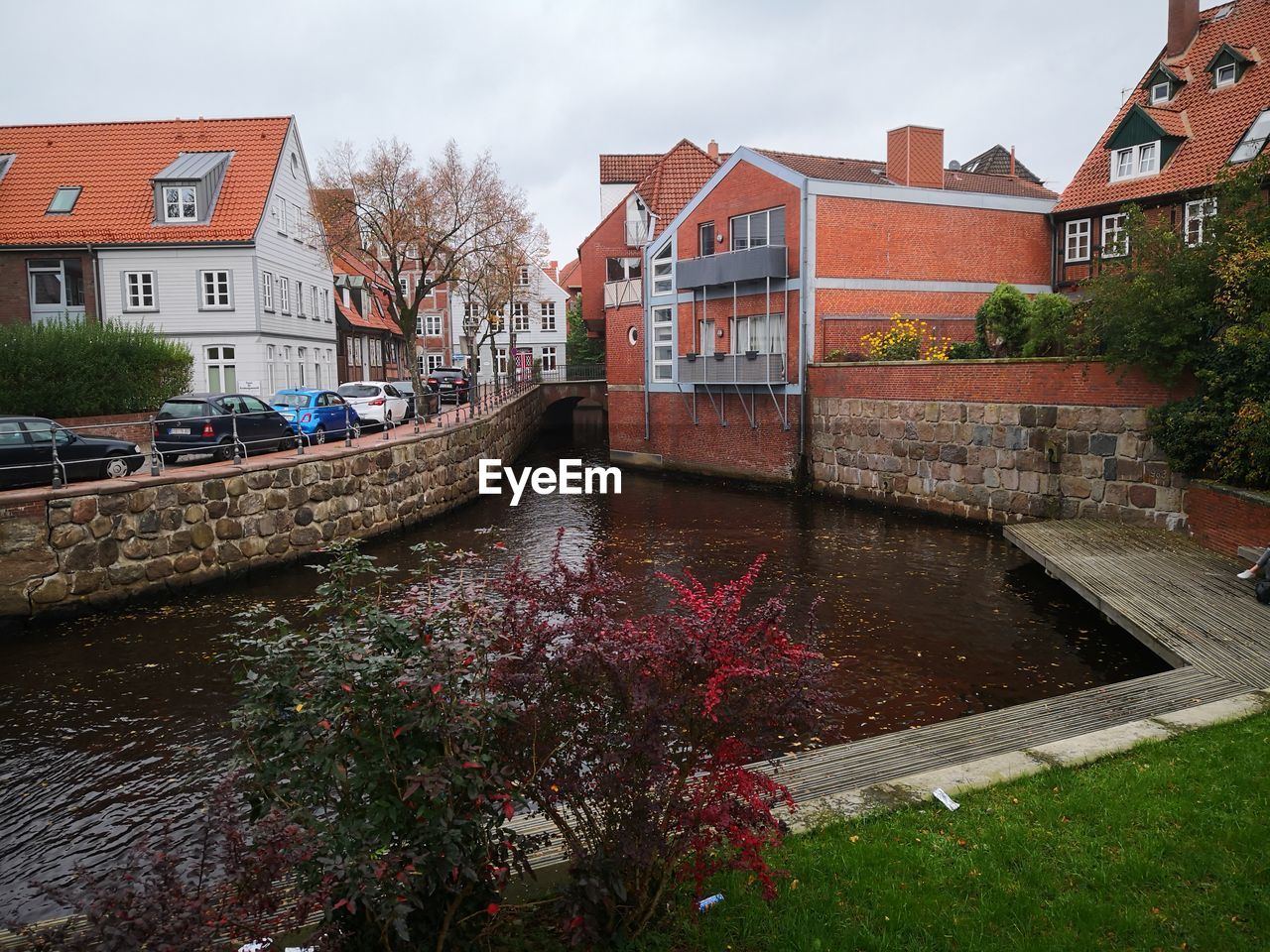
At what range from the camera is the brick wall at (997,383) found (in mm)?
18375

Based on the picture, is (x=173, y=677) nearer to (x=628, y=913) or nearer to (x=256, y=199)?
(x=628, y=913)

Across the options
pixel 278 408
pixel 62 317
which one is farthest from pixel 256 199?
pixel 278 408

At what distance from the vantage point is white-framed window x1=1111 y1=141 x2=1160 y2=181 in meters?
30.0

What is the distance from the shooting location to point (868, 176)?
3005 centimetres

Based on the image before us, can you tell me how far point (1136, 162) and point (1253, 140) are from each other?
3616 millimetres

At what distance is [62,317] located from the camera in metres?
34.8

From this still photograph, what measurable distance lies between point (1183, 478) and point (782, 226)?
49.3ft

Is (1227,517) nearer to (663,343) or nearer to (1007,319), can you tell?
(1007,319)

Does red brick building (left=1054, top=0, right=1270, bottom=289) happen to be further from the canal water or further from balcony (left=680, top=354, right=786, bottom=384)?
the canal water

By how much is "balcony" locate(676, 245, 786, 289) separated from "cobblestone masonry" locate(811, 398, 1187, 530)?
4.34 meters

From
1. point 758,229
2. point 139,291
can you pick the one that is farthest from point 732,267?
point 139,291

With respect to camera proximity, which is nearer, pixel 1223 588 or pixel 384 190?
pixel 1223 588

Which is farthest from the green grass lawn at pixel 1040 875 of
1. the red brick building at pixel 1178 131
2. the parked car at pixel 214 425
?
the red brick building at pixel 1178 131

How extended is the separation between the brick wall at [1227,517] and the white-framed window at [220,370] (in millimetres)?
31724
